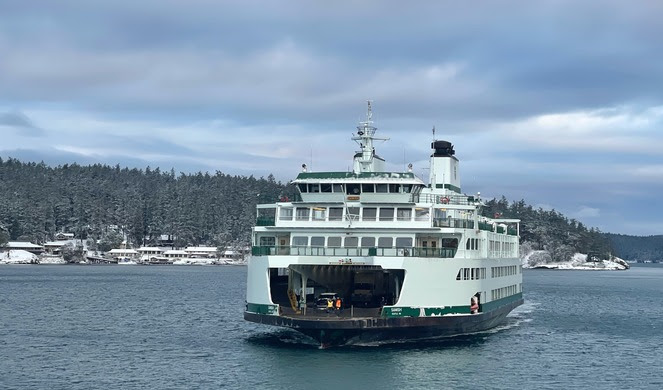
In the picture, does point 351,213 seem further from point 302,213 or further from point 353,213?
point 302,213

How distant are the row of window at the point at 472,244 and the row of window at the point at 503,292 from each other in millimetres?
3963

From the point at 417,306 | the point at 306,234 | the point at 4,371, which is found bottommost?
the point at 4,371

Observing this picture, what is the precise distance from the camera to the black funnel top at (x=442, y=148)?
66.5 metres

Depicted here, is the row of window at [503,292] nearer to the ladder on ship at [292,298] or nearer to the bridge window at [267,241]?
the ladder on ship at [292,298]

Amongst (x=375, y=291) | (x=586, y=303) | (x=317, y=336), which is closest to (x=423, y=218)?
(x=375, y=291)

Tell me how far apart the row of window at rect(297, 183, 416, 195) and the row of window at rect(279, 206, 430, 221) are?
1.01m

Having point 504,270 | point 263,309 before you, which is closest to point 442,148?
point 504,270

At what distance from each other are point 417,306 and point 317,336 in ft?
17.2

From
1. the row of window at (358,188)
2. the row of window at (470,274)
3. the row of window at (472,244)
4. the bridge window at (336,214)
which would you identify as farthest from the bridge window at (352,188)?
the row of window at (470,274)

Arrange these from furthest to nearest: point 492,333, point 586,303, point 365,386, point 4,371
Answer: point 586,303, point 492,333, point 4,371, point 365,386

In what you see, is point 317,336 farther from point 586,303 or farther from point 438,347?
point 586,303

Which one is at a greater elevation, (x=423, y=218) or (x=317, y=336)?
(x=423, y=218)

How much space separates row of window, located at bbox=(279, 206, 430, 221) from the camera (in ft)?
159

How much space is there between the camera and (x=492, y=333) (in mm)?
55719
